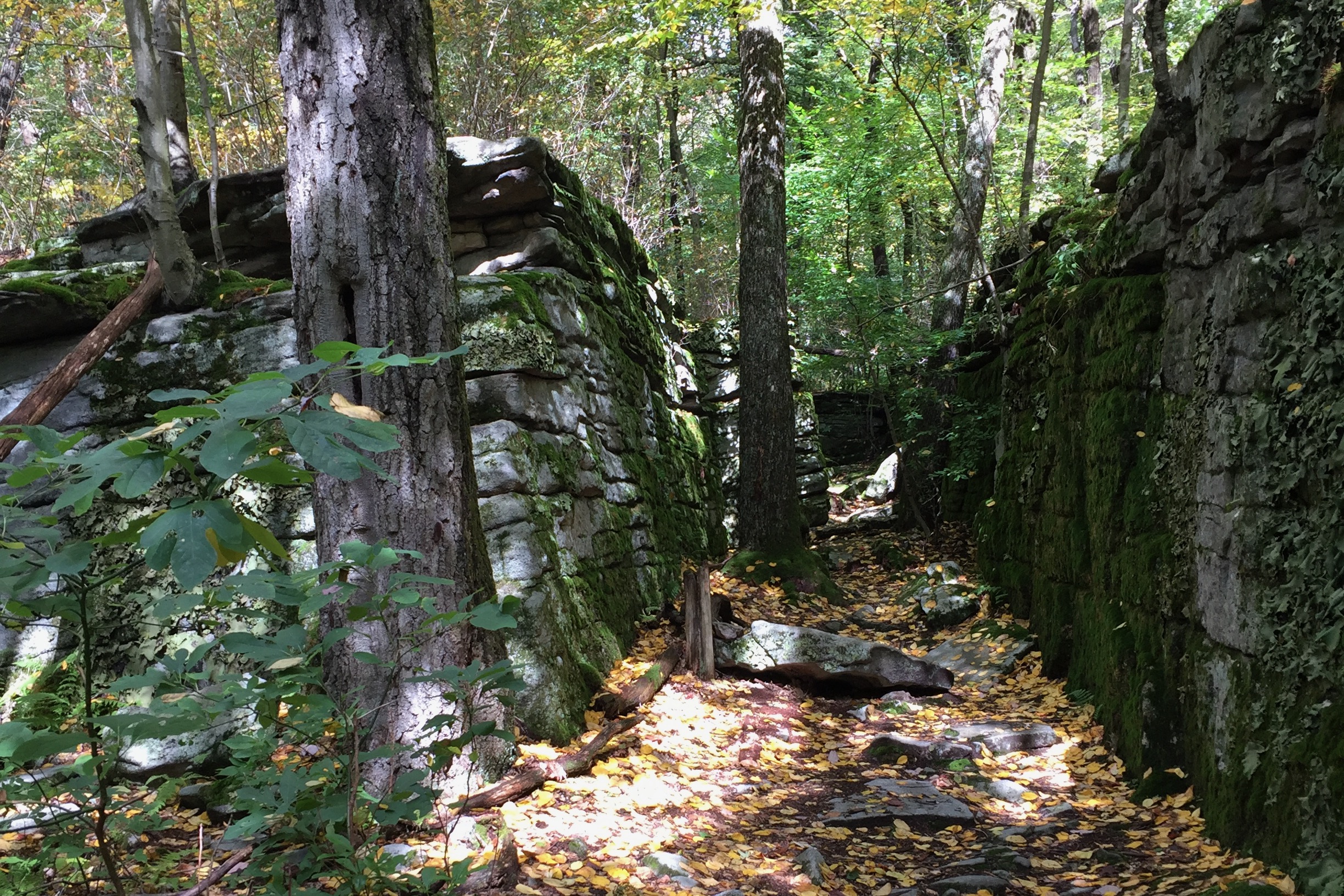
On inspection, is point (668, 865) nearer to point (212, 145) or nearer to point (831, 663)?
point (831, 663)

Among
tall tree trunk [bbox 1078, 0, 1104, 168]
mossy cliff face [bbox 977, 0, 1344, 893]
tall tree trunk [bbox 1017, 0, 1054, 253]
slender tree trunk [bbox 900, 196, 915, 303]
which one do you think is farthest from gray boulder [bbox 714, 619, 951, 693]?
tall tree trunk [bbox 1078, 0, 1104, 168]

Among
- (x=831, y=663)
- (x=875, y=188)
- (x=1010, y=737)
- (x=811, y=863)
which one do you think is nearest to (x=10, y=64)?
(x=875, y=188)

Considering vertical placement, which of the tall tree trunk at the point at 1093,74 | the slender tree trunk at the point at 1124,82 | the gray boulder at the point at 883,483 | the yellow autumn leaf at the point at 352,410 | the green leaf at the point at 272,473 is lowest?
the gray boulder at the point at 883,483

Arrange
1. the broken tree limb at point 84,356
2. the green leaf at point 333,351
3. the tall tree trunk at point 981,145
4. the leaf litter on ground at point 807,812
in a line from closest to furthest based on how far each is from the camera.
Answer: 1. the green leaf at point 333,351
2. the leaf litter on ground at point 807,812
3. the broken tree limb at point 84,356
4. the tall tree trunk at point 981,145

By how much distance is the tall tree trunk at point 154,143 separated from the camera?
5.43m

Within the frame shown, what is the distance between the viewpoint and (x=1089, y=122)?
48.9 ft

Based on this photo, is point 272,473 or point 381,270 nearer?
point 272,473

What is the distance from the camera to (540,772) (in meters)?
3.81

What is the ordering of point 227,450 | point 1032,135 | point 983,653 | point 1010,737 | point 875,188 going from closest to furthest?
1. point 227,450
2. point 1010,737
3. point 983,653
4. point 1032,135
5. point 875,188

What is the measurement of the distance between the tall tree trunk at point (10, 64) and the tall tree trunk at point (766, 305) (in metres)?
Answer: 8.88

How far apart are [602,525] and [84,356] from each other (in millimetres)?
3648

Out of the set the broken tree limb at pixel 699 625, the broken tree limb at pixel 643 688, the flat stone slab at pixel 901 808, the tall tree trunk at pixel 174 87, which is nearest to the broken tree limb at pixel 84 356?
the tall tree trunk at pixel 174 87

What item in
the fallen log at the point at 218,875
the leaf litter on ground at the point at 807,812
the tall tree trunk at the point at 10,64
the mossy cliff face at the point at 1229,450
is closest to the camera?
the fallen log at the point at 218,875

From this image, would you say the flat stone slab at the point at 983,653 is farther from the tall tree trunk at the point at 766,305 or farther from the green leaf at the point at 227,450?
the green leaf at the point at 227,450
